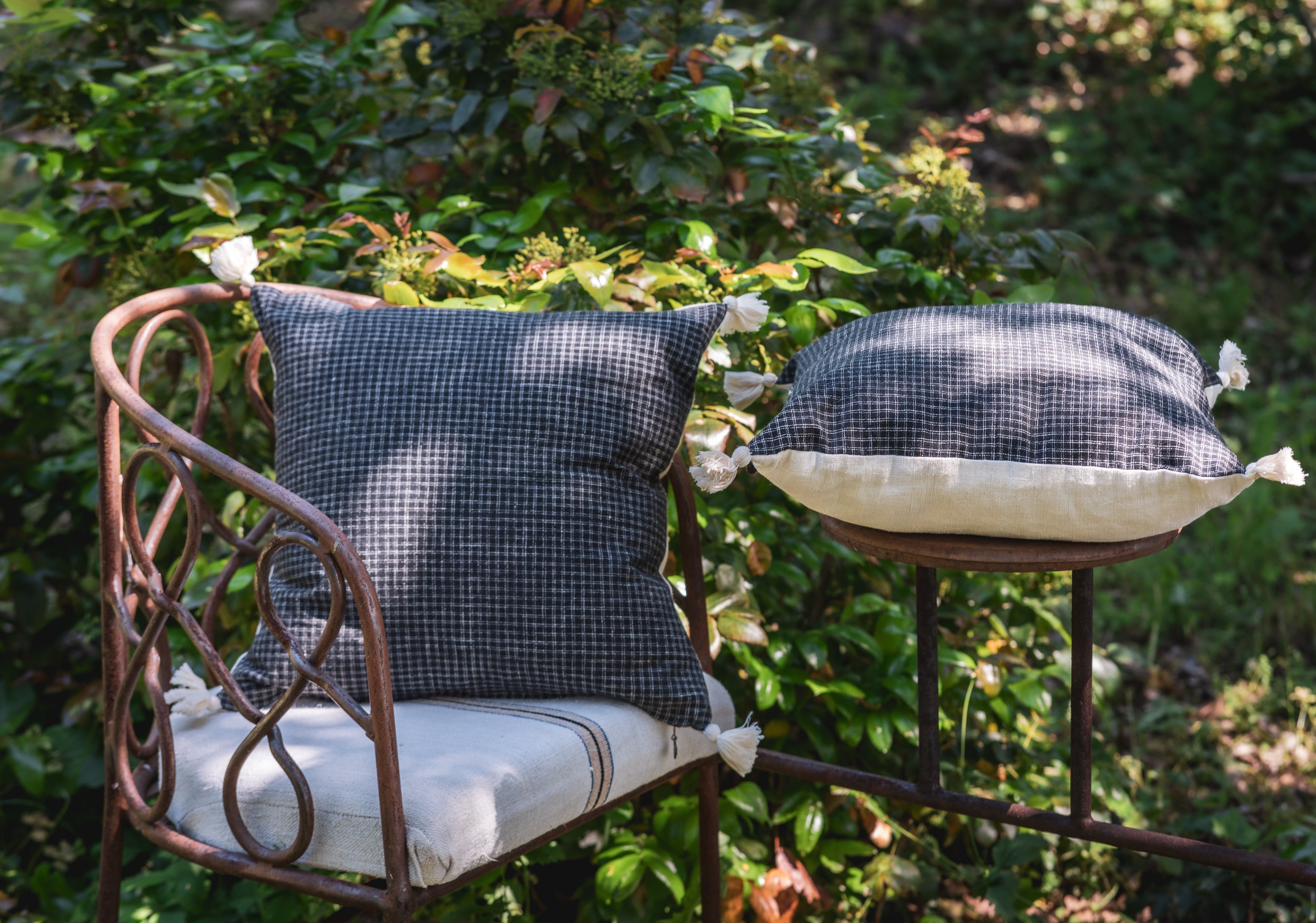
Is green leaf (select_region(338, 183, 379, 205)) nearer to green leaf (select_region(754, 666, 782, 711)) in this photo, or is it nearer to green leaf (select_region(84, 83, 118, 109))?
green leaf (select_region(84, 83, 118, 109))

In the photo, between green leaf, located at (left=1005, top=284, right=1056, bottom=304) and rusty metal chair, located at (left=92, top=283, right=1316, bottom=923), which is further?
green leaf, located at (left=1005, top=284, right=1056, bottom=304)

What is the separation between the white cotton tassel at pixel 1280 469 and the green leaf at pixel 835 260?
55 cm

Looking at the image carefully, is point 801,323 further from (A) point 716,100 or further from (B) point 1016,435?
(B) point 1016,435

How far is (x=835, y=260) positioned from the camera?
4.62 ft

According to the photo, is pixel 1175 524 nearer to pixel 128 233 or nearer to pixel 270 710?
pixel 270 710

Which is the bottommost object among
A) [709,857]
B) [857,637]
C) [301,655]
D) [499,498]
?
[709,857]

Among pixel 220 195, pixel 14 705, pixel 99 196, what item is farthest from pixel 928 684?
pixel 14 705

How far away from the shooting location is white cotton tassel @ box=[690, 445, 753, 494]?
1.15 m

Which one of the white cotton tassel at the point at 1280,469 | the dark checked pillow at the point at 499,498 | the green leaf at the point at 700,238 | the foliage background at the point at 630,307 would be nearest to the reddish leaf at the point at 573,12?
the foliage background at the point at 630,307

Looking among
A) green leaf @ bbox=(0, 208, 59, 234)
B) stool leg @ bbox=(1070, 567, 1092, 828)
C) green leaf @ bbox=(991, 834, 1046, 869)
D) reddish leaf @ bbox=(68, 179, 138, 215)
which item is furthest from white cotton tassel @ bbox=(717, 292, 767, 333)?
green leaf @ bbox=(0, 208, 59, 234)

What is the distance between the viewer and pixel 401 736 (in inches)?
41.9

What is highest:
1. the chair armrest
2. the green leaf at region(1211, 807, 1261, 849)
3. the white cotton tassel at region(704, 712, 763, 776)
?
the chair armrest

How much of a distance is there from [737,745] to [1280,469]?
0.63m

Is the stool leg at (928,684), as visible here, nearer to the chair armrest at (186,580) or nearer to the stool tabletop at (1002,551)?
the stool tabletop at (1002,551)
